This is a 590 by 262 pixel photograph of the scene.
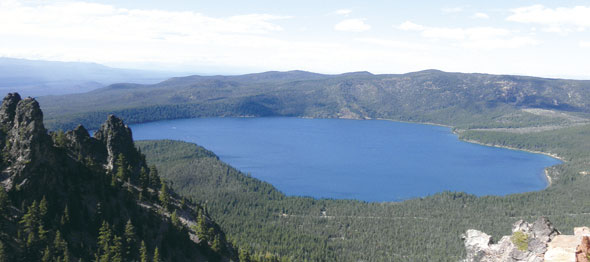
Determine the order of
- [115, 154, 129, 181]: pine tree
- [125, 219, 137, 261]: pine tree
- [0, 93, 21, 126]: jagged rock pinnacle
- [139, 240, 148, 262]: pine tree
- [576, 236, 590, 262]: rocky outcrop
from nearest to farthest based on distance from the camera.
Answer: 1. [576, 236, 590, 262]: rocky outcrop
2. [139, 240, 148, 262]: pine tree
3. [125, 219, 137, 261]: pine tree
4. [0, 93, 21, 126]: jagged rock pinnacle
5. [115, 154, 129, 181]: pine tree

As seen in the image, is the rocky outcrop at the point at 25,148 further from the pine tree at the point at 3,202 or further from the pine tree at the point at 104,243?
the pine tree at the point at 104,243

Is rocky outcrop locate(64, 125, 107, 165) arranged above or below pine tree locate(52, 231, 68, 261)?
above

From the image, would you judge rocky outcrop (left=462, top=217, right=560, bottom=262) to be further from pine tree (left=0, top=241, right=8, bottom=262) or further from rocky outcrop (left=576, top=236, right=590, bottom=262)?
pine tree (left=0, top=241, right=8, bottom=262)

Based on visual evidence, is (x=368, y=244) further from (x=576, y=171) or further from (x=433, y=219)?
(x=576, y=171)

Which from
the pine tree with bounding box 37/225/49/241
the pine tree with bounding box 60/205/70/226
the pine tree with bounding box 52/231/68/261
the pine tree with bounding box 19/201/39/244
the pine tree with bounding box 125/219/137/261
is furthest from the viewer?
the pine tree with bounding box 125/219/137/261

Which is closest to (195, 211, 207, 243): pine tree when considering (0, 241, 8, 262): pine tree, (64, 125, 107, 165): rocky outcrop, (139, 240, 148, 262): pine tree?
(139, 240, 148, 262): pine tree

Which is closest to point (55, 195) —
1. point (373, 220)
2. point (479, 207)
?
point (373, 220)

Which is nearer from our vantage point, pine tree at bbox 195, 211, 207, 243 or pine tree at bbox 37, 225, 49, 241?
pine tree at bbox 37, 225, 49, 241
